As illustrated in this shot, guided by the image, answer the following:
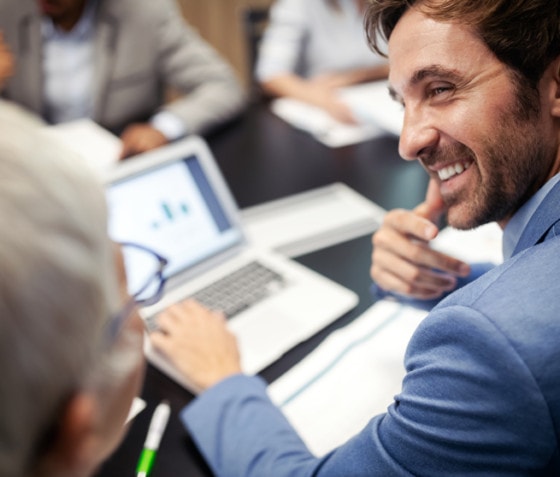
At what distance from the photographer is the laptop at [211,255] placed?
0.93 m

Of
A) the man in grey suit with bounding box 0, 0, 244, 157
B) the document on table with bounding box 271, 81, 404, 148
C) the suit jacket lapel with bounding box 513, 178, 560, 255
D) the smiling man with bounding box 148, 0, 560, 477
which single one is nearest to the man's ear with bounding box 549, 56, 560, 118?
the smiling man with bounding box 148, 0, 560, 477

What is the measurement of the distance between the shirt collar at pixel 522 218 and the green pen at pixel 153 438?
19.3 inches

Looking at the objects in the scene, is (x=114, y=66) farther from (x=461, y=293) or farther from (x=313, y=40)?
(x=461, y=293)

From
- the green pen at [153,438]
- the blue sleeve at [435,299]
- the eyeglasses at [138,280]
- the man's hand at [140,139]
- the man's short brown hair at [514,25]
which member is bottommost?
the green pen at [153,438]

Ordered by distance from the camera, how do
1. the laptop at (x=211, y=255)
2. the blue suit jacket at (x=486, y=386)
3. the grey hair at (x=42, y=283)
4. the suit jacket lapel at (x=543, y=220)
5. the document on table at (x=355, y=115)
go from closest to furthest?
the grey hair at (x=42, y=283) → the blue suit jacket at (x=486, y=386) → the suit jacket lapel at (x=543, y=220) → the laptop at (x=211, y=255) → the document on table at (x=355, y=115)

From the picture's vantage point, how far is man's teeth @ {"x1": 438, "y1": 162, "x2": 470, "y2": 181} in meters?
0.75

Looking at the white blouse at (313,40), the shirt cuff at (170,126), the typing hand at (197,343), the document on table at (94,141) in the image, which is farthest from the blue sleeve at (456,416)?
the white blouse at (313,40)

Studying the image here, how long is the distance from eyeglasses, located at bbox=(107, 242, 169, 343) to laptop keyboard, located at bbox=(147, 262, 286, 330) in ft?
0.42

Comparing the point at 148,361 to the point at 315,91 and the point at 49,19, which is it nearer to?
the point at 315,91

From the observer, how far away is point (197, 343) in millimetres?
859

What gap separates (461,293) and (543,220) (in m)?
0.14

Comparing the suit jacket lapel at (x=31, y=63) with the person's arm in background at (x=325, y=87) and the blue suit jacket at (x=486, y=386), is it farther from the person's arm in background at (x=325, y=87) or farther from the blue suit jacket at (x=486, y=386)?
the blue suit jacket at (x=486, y=386)

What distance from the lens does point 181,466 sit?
2.43 feet

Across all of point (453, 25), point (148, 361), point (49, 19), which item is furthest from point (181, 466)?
point (49, 19)
